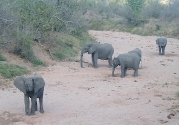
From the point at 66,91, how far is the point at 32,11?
310 inches

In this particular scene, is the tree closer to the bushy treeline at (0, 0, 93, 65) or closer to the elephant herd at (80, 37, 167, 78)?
the elephant herd at (80, 37, 167, 78)

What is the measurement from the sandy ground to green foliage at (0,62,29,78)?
102 cm

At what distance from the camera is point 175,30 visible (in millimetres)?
36781

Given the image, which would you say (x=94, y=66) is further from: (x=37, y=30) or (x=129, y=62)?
(x=37, y=30)

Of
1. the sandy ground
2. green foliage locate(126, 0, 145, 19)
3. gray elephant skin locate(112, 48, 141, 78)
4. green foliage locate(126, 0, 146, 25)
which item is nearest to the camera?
the sandy ground

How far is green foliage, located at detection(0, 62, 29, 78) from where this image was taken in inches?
639

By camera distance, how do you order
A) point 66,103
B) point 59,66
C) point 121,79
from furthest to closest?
point 59,66
point 121,79
point 66,103

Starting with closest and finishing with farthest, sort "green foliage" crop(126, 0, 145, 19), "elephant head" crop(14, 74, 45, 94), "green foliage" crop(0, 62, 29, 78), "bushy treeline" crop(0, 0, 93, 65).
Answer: "elephant head" crop(14, 74, 45, 94), "green foliage" crop(0, 62, 29, 78), "bushy treeline" crop(0, 0, 93, 65), "green foliage" crop(126, 0, 145, 19)

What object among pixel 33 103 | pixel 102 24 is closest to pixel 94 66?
pixel 33 103

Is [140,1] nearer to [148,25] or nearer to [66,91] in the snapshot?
[148,25]

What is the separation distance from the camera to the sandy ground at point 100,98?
35.4 ft

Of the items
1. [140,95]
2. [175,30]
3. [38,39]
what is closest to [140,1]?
[175,30]

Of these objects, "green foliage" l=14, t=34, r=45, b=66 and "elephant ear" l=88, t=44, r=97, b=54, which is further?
"elephant ear" l=88, t=44, r=97, b=54

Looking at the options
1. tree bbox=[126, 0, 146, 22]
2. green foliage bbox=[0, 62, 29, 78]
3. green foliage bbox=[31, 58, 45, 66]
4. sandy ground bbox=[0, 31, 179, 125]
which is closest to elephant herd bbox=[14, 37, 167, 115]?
sandy ground bbox=[0, 31, 179, 125]
